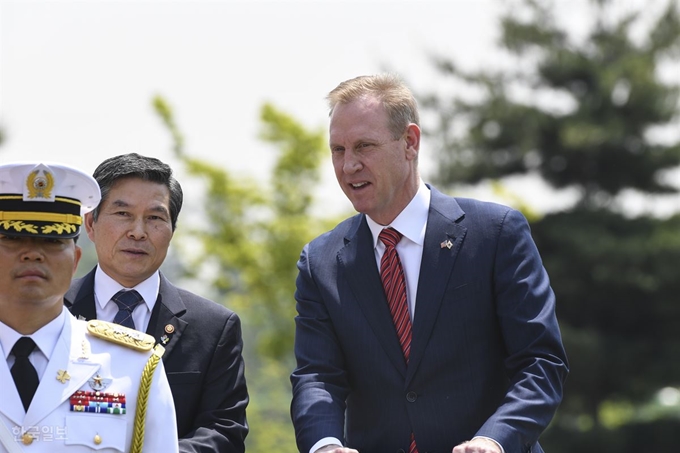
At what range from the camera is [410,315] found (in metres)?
4.32

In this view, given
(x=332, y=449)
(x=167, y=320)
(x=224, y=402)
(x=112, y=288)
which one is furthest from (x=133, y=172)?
(x=332, y=449)

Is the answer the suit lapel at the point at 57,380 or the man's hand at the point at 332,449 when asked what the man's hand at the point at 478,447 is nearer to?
the man's hand at the point at 332,449

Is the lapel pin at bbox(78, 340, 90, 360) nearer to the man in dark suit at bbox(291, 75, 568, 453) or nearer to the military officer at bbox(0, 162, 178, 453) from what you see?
the military officer at bbox(0, 162, 178, 453)

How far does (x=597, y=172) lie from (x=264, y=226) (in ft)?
25.8

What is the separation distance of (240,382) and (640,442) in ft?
68.8

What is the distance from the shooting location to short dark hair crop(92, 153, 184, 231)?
4.46 meters

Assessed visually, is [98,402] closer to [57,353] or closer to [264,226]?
[57,353]

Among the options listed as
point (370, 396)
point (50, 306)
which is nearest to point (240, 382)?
point (370, 396)

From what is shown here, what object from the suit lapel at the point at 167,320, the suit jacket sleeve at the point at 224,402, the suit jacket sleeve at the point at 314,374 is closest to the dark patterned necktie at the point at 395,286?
the suit jacket sleeve at the point at 314,374

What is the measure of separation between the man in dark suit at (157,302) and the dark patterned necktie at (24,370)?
3.42 ft

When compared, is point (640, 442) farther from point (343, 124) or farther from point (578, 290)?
point (343, 124)

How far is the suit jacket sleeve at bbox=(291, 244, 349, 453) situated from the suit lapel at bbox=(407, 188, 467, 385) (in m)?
0.30

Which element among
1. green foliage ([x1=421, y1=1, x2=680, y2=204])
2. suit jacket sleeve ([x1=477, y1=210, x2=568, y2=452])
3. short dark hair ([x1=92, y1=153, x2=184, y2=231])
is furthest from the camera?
green foliage ([x1=421, y1=1, x2=680, y2=204])

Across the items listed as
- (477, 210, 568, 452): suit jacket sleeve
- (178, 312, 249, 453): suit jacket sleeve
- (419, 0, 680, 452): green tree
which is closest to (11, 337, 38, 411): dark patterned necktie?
(178, 312, 249, 453): suit jacket sleeve
